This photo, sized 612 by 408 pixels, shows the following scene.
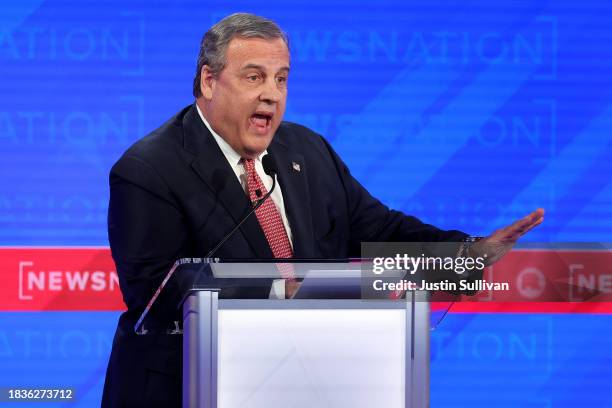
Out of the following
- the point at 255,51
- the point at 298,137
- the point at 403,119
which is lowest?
the point at 298,137

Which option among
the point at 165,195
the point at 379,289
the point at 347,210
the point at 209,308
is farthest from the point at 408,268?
the point at 347,210

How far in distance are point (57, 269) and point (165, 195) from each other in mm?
1307

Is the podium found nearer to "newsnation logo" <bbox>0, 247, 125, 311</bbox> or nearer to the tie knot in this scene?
the tie knot

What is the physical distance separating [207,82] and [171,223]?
47 cm

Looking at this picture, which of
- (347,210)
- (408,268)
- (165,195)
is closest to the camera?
(408,268)

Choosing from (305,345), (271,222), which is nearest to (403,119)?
(271,222)

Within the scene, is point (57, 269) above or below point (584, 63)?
below

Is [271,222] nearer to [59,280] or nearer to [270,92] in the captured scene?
[270,92]

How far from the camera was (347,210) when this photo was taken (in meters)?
2.85

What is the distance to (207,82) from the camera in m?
2.73

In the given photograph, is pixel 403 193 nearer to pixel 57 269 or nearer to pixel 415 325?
pixel 57 269

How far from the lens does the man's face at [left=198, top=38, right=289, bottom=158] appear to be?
8.61ft

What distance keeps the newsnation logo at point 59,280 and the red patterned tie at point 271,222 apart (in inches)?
46.8

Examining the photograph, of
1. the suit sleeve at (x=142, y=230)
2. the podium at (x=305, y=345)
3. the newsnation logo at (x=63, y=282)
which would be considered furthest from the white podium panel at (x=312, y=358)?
the newsnation logo at (x=63, y=282)
